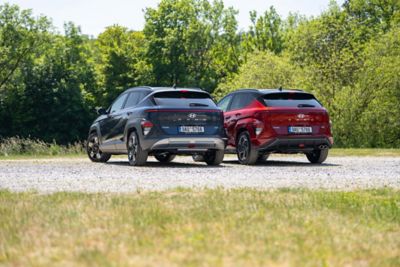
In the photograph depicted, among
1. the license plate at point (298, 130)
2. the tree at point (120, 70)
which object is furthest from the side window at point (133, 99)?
the tree at point (120, 70)

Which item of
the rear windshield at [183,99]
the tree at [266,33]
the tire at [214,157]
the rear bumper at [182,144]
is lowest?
the tire at [214,157]

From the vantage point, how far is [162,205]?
821 cm

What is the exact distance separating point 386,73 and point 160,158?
26967 millimetres

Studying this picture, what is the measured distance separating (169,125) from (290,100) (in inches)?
126

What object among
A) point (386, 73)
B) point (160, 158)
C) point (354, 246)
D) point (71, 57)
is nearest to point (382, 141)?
point (386, 73)

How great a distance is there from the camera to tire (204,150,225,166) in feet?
52.6

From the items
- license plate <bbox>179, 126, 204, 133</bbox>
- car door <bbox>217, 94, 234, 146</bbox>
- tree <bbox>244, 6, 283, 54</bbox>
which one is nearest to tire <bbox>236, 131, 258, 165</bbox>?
car door <bbox>217, 94, 234, 146</bbox>

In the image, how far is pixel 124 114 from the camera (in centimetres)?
1653

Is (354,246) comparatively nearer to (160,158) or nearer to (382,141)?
(160,158)

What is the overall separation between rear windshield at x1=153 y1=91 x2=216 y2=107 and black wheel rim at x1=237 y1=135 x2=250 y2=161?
4.35 ft

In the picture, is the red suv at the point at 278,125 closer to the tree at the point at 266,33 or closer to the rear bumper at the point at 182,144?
the rear bumper at the point at 182,144

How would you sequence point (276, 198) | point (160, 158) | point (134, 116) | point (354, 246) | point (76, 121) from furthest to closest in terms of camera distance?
point (76, 121) → point (160, 158) → point (134, 116) → point (276, 198) → point (354, 246)

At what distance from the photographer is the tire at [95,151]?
18375 millimetres

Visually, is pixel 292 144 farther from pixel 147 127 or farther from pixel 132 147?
pixel 132 147
